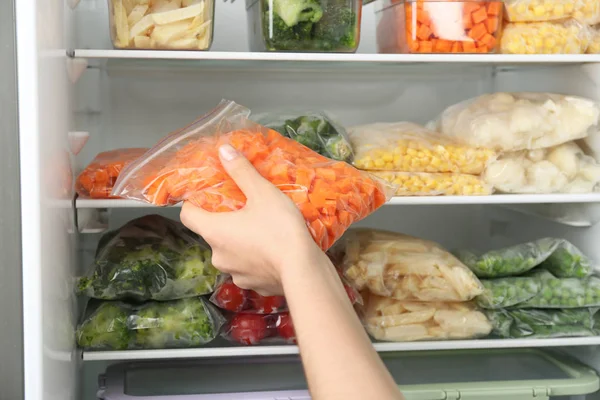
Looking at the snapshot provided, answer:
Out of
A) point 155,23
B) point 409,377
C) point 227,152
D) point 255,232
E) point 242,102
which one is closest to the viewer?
point 255,232

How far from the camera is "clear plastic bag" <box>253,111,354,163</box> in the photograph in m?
1.56

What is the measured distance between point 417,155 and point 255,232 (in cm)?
73

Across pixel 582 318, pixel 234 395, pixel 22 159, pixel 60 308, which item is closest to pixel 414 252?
pixel 582 318

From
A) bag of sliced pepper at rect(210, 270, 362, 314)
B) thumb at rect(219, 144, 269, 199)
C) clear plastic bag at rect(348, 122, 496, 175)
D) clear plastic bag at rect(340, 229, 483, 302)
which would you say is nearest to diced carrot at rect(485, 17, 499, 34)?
clear plastic bag at rect(348, 122, 496, 175)

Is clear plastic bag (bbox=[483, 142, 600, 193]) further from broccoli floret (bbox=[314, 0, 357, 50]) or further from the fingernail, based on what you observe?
the fingernail

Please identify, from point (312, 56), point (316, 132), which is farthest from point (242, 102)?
point (312, 56)

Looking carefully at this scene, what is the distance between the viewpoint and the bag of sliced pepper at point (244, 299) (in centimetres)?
155

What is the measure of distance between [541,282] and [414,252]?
29 centimetres

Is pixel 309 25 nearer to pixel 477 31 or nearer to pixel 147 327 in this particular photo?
pixel 477 31

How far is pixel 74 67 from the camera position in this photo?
1.49 m

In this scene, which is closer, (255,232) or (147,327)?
(255,232)

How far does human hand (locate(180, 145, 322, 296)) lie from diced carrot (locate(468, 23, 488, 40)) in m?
A: 0.70

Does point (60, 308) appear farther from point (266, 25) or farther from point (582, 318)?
point (582, 318)

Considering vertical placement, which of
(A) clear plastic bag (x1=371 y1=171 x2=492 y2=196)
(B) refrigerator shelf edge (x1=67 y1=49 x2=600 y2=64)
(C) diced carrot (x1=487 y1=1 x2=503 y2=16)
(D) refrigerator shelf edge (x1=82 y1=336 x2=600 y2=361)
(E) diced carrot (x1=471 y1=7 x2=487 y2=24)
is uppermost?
(C) diced carrot (x1=487 y1=1 x2=503 y2=16)
